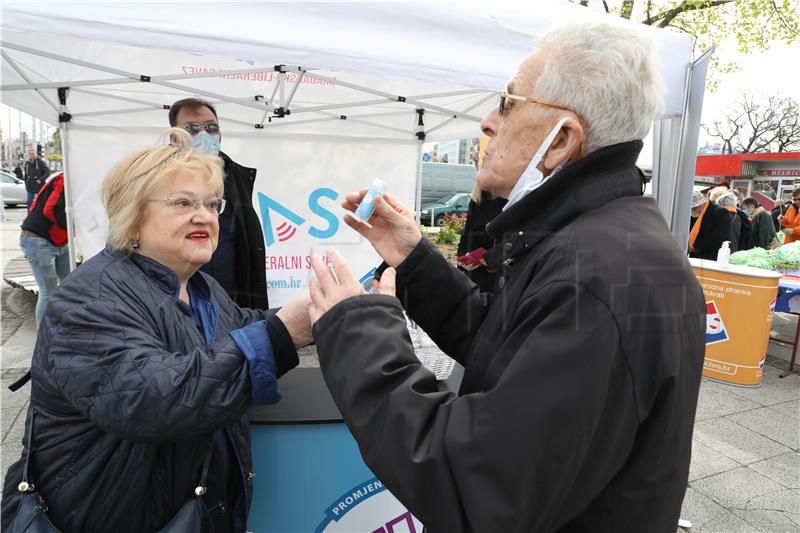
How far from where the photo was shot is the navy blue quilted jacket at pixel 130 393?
4.14 feet

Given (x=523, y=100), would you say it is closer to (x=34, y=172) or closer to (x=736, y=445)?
(x=736, y=445)

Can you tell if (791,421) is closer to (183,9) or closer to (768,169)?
(183,9)

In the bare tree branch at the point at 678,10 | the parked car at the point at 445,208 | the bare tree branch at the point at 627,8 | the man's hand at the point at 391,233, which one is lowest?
the parked car at the point at 445,208

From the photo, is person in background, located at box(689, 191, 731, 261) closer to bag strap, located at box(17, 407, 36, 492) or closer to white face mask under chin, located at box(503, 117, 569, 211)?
white face mask under chin, located at box(503, 117, 569, 211)

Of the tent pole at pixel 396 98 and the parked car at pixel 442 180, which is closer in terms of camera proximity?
the tent pole at pixel 396 98

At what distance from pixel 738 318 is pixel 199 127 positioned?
5153 millimetres

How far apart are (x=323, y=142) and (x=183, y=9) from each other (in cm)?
359

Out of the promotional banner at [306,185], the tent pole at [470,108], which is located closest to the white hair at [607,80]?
the tent pole at [470,108]

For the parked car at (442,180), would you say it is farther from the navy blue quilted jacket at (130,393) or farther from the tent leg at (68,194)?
the navy blue quilted jacket at (130,393)

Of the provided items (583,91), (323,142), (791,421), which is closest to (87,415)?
(583,91)

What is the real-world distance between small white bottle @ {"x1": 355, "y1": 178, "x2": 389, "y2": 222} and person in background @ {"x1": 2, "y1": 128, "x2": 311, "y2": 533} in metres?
0.27

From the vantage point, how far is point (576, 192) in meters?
1.06

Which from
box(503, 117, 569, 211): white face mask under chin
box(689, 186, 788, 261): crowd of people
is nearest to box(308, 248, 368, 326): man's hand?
box(503, 117, 569, 211): white face mask under chin

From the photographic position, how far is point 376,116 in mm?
5891
